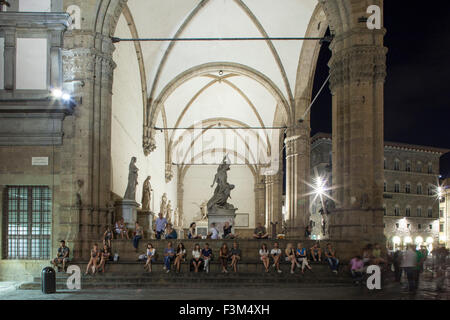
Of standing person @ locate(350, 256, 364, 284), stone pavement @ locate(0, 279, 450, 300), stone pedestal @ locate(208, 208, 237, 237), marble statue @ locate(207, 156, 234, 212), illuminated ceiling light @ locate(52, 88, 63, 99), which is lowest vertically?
stone pavement @ locate(0, 279, 450, 300)

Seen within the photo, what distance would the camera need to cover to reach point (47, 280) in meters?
13.1

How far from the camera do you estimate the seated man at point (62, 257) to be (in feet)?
50.5

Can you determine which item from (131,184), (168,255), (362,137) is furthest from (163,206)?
(362,137)

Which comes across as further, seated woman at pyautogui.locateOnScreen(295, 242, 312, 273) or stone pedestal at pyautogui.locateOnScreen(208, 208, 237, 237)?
stone pedestal at pyautogui.locateOnScreen(208, 208, 237, 237)

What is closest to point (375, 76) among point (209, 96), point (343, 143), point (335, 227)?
point (343, 143)

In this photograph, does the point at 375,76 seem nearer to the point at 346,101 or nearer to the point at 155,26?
the point at 346,101

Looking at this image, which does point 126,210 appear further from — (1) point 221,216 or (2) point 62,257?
(2) point 62,257

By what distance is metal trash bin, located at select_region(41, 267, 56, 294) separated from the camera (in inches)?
513

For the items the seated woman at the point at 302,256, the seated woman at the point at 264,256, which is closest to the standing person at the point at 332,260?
the seated woman at the point at 302,256

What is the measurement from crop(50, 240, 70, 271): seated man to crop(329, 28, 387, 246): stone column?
8.90 metres

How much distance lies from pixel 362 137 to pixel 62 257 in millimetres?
10388

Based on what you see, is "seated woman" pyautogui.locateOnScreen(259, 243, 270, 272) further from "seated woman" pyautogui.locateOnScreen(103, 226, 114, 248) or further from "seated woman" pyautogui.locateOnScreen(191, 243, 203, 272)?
"seated woman" pyautogui.locateOnScreen(103, 226, 114, 248)

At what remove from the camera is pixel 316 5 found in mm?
24062

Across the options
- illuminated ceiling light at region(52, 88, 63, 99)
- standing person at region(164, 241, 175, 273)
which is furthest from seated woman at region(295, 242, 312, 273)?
illuminated ceiling light at region(52, 88, 63, 99)
